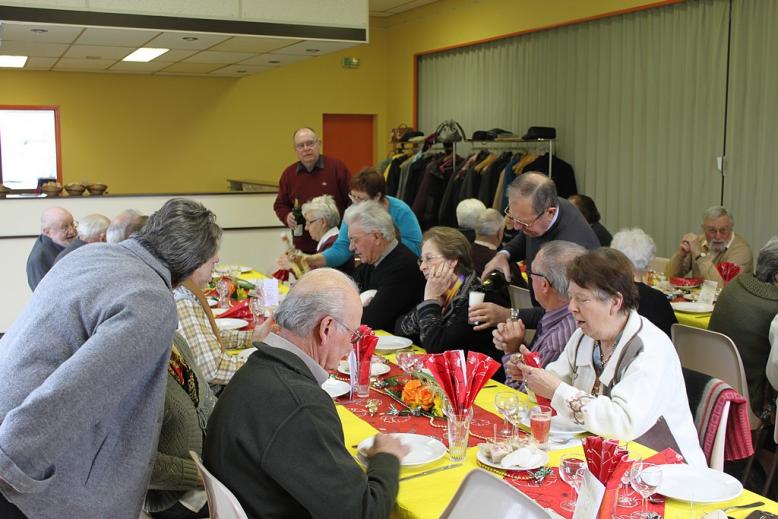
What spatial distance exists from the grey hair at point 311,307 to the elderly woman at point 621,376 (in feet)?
2.86

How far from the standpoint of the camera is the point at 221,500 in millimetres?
1895

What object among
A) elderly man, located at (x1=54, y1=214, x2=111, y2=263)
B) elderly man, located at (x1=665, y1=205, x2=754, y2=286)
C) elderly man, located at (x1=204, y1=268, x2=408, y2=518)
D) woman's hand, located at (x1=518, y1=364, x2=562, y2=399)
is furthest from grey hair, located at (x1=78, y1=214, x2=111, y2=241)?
elderly man, located at (x1=665, y1=205, x2=754, y2=286)

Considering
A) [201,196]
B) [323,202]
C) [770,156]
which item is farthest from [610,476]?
[201,196]

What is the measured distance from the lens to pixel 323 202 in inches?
234

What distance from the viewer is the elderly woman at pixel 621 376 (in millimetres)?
2514

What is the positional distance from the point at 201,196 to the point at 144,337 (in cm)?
671

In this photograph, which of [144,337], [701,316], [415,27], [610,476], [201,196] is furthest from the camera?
[415,27]

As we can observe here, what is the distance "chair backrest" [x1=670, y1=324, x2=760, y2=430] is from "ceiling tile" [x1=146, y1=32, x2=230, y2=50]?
4.95 metres

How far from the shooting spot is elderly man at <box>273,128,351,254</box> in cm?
714

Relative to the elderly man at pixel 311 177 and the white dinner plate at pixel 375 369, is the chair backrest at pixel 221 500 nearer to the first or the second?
the white dinner plate at pixel 375 369

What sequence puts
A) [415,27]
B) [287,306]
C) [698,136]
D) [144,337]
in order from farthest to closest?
[415,27], [698,136], [287,306], [144,337]

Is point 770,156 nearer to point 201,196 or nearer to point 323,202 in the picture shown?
point 323,202

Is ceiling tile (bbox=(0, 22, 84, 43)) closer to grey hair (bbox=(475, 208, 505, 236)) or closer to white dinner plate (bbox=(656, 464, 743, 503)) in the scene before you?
grey hair (bbox=(475, 208, 505, 236))

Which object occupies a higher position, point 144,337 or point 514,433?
point 144,337
